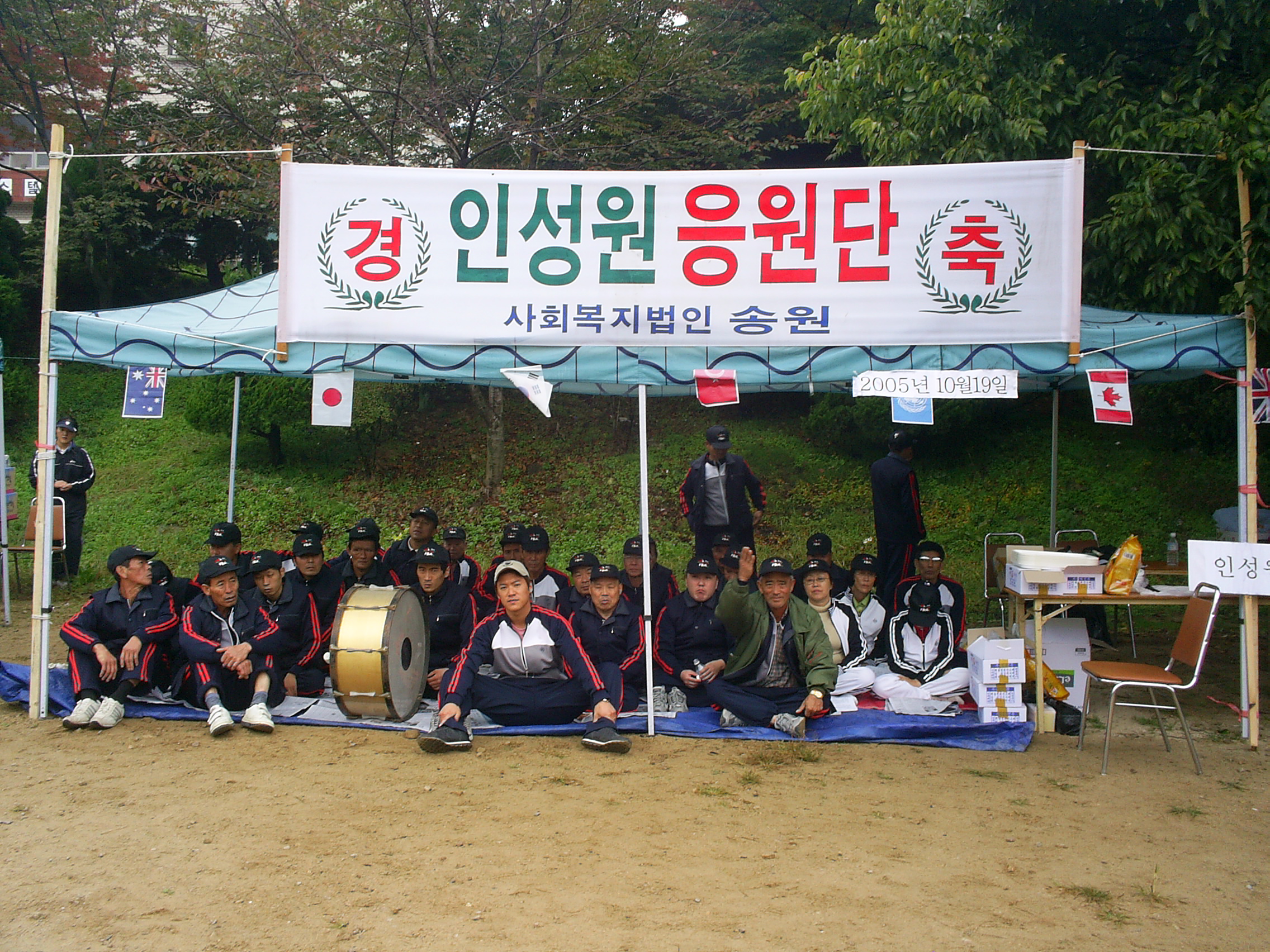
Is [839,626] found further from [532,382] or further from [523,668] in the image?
[532,382]

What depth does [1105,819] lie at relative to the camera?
492cm

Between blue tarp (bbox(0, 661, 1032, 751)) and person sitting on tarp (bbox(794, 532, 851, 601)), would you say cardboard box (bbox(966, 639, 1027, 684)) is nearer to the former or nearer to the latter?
blue tarp (bbox(0, 661, 1032, 751))

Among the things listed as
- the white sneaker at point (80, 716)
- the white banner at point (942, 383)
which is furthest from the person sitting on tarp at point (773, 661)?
the white sneaker at point (80, 716)

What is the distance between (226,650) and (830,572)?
411 cm

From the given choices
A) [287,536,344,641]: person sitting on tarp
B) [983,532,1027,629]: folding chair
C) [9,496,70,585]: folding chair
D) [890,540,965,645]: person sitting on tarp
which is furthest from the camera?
[9,496,70,585]: folding chair

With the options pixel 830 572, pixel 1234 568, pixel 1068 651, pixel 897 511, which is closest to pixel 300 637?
pixel 830 572

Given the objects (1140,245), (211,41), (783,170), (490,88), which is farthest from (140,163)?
(1140,245)

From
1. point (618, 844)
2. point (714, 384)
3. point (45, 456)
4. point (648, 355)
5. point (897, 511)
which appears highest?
point (648, 355)

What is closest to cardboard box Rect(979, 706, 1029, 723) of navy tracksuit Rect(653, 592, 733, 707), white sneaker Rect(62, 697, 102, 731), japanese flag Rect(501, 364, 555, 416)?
navy tracksuit Rect(653, 592, 733, 707)

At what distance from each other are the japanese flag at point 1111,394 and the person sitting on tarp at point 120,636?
5905 millimetres

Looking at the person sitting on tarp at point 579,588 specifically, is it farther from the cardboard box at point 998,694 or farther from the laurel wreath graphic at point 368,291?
the cardboard box at point 998,694

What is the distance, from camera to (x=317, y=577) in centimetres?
734

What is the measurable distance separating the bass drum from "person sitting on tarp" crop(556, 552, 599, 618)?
1044 mm

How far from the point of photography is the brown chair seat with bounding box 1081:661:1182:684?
545 centimetres
